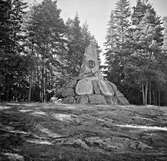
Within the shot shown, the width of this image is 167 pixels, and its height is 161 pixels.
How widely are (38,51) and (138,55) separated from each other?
13732 mm

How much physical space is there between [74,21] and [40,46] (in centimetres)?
1146

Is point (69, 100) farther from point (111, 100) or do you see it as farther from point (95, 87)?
point (111, 100)

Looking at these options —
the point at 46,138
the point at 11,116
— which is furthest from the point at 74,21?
the point at 46,138

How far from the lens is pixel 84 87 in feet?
65.7

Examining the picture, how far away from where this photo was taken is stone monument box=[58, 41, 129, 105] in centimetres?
1886

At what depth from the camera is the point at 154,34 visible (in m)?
25.6

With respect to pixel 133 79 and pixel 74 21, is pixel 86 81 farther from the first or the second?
pixel 74 21

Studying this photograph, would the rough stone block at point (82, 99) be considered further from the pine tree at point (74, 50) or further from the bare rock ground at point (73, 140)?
the pine tree at point (74, 50)

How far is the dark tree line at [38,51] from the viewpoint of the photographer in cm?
1936

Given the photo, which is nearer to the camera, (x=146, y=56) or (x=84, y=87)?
(x=84, y=87)

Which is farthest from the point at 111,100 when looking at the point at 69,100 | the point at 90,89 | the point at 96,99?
the point at 69,100

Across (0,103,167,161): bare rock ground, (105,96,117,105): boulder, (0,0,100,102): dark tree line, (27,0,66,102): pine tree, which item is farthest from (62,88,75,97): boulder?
(0,103,167,161): bare rock ground

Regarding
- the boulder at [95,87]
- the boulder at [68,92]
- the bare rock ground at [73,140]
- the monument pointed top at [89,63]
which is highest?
the monument pointed top at [89,63]

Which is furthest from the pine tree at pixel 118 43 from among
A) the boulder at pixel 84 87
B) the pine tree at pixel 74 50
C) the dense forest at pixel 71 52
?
the boulder at pixel 84 87
